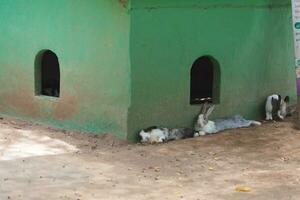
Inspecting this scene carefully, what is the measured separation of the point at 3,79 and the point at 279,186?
18.5 feet

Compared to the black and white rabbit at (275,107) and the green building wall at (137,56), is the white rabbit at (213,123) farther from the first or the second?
the black and white rabbit at (275,107)

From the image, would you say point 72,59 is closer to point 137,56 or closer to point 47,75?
point 137,56

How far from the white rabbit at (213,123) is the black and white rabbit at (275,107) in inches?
16.1

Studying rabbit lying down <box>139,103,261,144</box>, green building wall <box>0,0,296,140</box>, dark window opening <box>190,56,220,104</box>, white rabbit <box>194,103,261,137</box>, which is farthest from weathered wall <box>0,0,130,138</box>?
dark window opening <box>190,56,220,104</box>

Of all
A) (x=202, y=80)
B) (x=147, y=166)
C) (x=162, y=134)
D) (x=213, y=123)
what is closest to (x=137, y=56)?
(x=162, y=134)

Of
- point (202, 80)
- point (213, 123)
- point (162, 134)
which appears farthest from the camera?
point (202, 80)

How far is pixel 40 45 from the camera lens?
32.3ft

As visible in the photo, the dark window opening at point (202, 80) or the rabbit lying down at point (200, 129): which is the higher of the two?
the dark window opening at point (202, 80)

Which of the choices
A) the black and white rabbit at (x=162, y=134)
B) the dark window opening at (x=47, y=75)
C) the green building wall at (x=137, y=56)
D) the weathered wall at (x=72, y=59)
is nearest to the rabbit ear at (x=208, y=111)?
the green building wall at (x=137, y=56)

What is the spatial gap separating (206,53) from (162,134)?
4.83 ft

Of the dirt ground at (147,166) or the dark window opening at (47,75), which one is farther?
the dark window opening at (47,75)

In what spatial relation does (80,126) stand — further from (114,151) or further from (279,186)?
(279,186)

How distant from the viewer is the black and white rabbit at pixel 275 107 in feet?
34.0

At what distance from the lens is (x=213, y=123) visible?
949 centimetres
